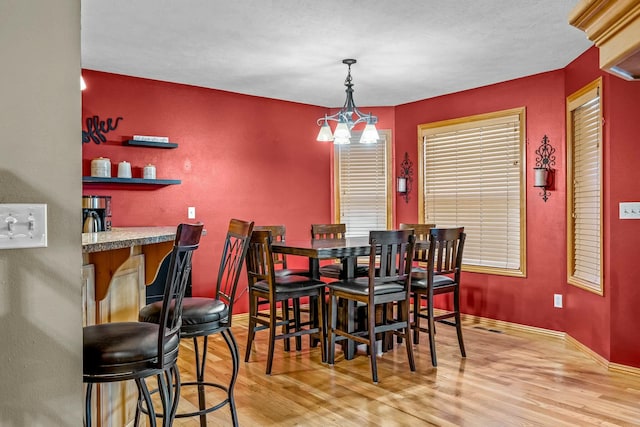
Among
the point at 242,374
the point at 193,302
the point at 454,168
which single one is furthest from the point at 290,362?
the point at 454,168

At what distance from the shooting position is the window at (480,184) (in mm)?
4590

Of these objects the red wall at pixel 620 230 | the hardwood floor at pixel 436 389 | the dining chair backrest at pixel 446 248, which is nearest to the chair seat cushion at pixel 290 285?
the hardwood floor at pixel 436 389

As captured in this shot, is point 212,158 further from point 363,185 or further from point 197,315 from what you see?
point 197,315

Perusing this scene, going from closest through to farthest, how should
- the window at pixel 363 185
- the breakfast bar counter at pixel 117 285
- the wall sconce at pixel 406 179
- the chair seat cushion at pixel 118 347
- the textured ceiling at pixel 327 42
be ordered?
1. the chair seat cushion at pixel 118 347
2. the breakfast bar counter at pixel 117 285
3. the textured ceiling at pixel 327 42
4. the wall sconce at pixel 406 179
5. the window at pixel 363 185

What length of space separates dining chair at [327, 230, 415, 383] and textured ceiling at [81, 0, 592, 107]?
1409 millimetres

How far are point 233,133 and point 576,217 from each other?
3269 mm

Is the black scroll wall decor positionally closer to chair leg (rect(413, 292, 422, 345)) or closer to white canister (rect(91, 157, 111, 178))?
white canister (rect(91, 157, 111, 178))

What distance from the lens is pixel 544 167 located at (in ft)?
14.2

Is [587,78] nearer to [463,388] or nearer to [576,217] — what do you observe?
[576,217]

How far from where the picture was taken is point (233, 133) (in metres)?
4.94

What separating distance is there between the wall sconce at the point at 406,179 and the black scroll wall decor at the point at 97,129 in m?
3.00

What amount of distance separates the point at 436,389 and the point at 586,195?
204 centimetres

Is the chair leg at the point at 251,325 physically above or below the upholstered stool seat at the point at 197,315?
below

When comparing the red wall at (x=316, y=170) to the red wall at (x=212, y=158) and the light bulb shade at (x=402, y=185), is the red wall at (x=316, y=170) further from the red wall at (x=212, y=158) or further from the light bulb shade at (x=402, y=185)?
the light bulb shade at (x=402, y=185)
